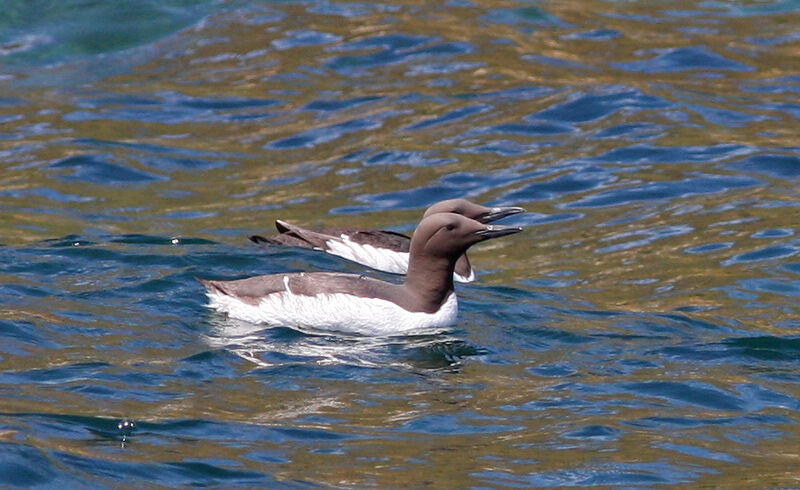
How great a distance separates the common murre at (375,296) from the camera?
1108cm

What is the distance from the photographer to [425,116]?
1795 cm

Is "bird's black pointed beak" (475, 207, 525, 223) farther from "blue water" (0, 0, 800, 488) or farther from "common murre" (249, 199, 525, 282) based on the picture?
"common murre" (249, 199, 525, 282)

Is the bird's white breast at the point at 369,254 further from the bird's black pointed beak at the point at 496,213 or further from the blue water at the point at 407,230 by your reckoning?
the bird's black pointed beak at the point at 496,213

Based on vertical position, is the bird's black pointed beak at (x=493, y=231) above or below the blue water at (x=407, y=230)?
above

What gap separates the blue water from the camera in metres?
8.25

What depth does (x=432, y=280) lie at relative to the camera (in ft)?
37.0

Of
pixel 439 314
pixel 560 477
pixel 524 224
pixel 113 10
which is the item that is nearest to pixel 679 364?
pixel 439 314

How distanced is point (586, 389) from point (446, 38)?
1153 centimetres

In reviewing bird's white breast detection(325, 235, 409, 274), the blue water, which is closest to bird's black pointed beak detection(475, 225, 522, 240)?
the blue water

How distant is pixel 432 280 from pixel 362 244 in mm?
2449

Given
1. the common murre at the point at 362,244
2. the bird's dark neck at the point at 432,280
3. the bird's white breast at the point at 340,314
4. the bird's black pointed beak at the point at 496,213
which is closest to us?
the bird's white breast at the point at 340,314

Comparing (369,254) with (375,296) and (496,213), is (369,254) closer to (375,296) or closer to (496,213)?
Result: (496,213)

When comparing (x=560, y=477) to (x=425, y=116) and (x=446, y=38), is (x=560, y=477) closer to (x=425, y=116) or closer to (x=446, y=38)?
(x=425, y=116)

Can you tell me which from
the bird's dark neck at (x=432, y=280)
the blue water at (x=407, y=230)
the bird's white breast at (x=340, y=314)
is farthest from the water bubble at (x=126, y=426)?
the bird's dark neck at (x=432, y=280)
